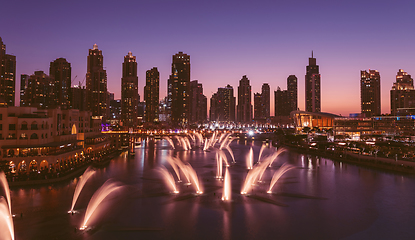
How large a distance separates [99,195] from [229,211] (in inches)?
640

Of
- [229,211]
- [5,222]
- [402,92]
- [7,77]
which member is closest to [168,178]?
[229,211]

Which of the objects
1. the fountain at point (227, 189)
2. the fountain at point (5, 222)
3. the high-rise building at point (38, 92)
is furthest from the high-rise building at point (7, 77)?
the fountain at point (227, 189)

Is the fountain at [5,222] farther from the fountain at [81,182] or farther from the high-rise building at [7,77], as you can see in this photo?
the high-rise building at [7,77]

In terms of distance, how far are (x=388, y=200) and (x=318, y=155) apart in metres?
43.8

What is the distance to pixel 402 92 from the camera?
17325cm

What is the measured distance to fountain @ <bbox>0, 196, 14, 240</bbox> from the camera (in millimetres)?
20750

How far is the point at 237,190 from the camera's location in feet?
114

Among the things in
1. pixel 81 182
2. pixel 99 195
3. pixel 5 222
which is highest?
pixel 81 182

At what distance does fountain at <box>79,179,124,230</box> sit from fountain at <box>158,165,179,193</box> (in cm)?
652

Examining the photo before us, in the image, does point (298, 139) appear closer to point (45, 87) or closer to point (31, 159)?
point (31, 159)

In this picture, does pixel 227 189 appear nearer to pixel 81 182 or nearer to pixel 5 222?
pixel 81 182

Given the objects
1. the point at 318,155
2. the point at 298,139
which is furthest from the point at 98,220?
the point at 298,139

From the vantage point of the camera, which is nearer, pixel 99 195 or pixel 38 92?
pixel 99 195

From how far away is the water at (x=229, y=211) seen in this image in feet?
72.5
